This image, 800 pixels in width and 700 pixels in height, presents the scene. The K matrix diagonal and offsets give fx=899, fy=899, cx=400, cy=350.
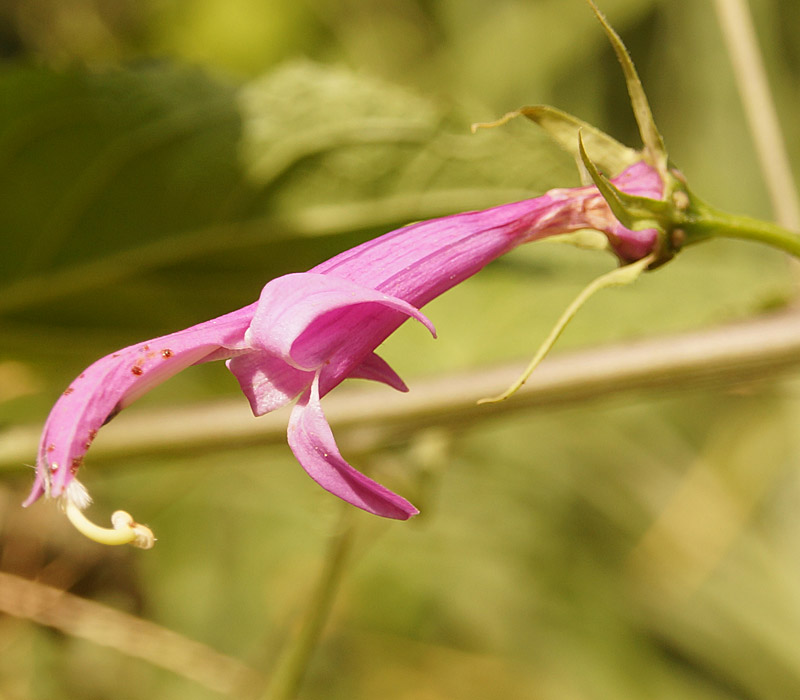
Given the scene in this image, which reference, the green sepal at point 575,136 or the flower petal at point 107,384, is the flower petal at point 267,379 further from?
the green sepal at point 575,136

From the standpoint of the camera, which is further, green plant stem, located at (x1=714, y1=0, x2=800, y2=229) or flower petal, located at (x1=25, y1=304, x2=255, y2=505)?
green plant stem, located at (x1=714, y1=0, x2=800, y2=229)

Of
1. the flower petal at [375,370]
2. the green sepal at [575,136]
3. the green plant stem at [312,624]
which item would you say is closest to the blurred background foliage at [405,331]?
the green plant stem at [312,624]

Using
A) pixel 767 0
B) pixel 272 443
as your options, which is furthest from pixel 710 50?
pixel 272 443

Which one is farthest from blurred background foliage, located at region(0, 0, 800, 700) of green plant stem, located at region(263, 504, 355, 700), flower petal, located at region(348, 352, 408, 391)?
flower petal, located at region(348, 352, 408, 391)

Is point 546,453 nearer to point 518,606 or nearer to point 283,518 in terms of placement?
point 518,606

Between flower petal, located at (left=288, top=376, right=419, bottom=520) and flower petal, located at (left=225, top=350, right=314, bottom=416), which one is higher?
flower petal, located at (left=225, top=350, right=314, bottom=416)

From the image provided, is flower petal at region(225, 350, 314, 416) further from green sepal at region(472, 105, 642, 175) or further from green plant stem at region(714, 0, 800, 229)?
green plant stem at region(714, 0, 800, 229)
